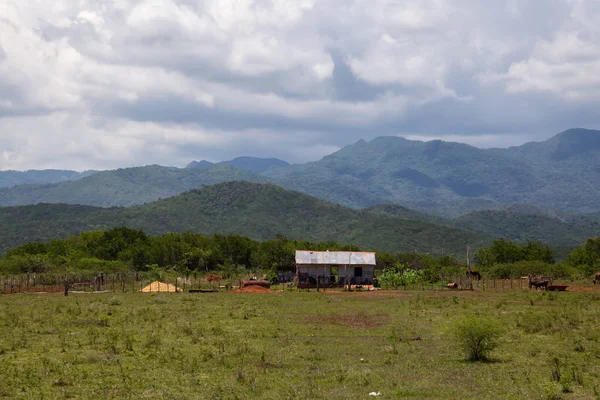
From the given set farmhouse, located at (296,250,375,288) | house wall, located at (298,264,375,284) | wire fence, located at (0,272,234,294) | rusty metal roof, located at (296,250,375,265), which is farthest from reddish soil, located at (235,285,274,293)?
house wall, located at (298,264,375,284)

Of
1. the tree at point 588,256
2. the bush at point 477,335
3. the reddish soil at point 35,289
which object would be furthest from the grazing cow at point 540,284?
the reddish soil at point 35,289

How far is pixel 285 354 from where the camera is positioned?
22.6 meters

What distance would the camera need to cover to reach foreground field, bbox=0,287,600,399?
56.0 ft

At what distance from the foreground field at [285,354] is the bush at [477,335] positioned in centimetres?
60

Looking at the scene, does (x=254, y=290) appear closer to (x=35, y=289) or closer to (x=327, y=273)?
(x=327, y=273)

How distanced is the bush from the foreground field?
60cm

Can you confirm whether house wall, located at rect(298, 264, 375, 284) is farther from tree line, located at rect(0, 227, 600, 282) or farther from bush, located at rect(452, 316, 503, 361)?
bush, located at rect(452, 316, 503, 361)

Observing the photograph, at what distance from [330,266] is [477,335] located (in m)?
48.7

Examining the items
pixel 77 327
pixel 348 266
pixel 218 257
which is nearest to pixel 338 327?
pixel 77 327

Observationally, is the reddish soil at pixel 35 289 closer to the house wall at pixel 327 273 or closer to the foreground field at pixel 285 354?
the foreground field at pixel 285 354

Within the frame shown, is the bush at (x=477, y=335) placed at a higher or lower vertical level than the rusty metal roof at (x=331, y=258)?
lower

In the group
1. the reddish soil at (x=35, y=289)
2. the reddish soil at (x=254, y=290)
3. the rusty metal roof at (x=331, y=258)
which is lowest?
the reddish soil at (x=254, y=290)

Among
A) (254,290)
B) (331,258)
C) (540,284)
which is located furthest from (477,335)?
(331,258)

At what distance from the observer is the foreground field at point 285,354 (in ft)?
56.0
